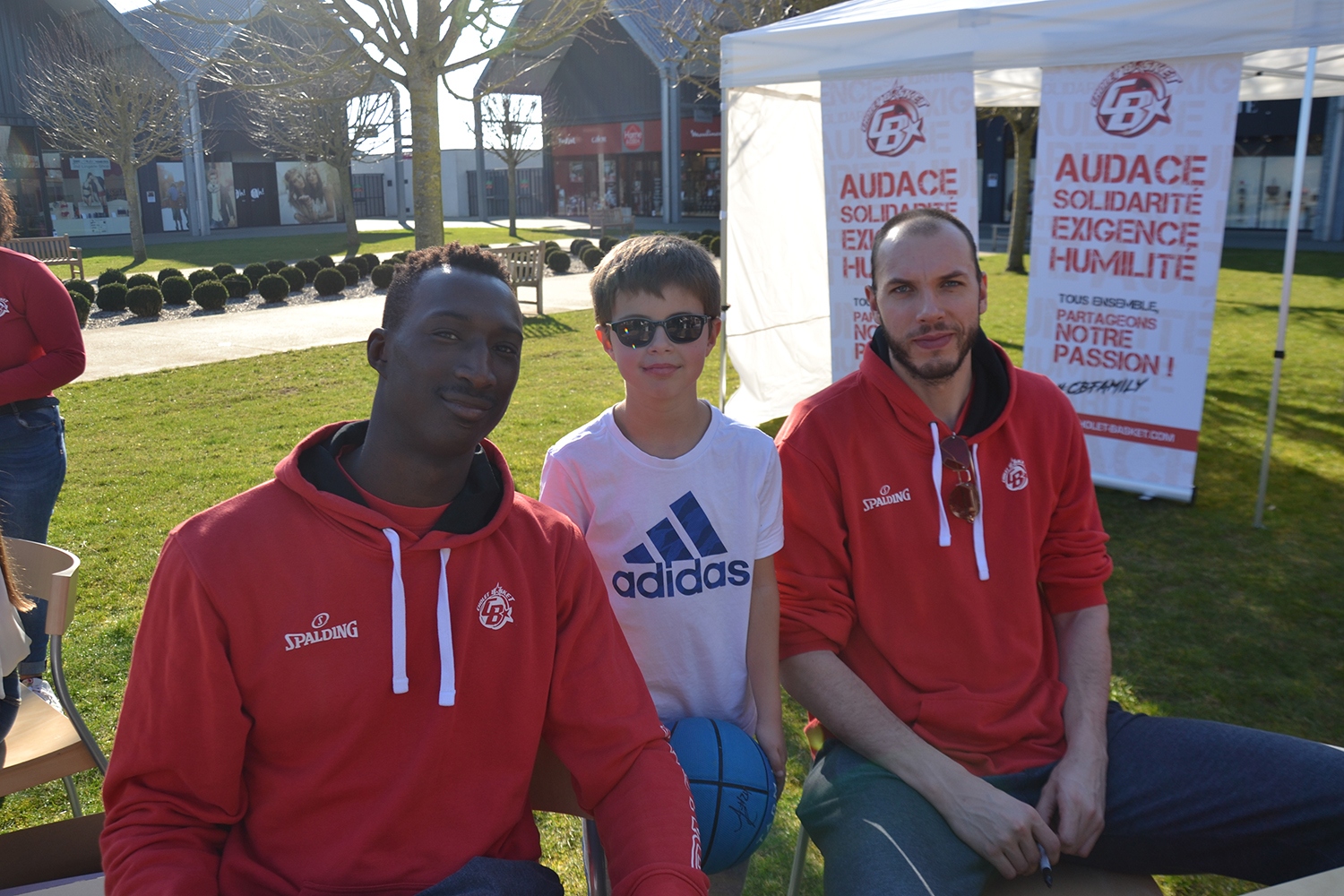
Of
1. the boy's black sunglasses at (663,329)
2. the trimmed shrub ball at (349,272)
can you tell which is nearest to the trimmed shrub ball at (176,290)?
the trimmed shrub ball at (349,272)

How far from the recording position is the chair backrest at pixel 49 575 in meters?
2.73

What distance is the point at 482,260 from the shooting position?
1968 mm

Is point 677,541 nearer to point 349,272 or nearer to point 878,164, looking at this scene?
point 878,164

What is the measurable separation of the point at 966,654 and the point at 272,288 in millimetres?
17138

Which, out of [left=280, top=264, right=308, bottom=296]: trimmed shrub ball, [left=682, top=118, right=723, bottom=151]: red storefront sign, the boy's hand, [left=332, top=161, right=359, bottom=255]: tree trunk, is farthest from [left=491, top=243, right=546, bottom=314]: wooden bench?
[left=682, top=118, right=723, bottom=151]: red storefront sign

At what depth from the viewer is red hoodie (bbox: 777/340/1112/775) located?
2.41 m

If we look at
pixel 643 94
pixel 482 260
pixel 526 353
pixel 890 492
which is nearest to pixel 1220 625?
pixel 890 492

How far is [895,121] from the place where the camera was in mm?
6398

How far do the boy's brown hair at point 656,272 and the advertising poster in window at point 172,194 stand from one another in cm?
3976

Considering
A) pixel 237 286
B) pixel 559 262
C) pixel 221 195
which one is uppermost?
pixel 221 195

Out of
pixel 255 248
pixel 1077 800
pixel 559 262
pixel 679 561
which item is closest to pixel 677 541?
pixel 679 561

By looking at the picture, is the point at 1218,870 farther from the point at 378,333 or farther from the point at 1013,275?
the point at 1013,275

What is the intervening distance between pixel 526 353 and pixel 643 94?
1341 inches

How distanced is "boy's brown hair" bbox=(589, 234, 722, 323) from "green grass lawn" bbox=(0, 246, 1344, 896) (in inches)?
75.5
